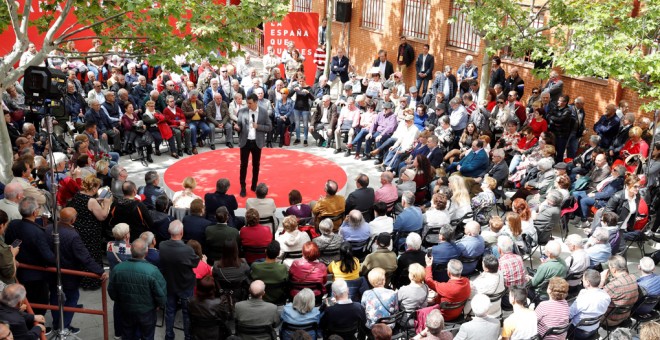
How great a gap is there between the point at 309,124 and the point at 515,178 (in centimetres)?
559

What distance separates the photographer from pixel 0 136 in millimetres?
9039

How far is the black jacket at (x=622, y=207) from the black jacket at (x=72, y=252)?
721 cm

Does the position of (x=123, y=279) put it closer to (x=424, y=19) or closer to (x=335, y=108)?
(x=335, y=108)

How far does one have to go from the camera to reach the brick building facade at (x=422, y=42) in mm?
14805

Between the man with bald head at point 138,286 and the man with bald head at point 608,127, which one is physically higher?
the man with bald head at point 608,127

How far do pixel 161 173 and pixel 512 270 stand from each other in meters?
7.55

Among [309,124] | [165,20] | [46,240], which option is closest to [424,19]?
[309,124]

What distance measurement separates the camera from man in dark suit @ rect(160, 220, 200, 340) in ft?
23.0

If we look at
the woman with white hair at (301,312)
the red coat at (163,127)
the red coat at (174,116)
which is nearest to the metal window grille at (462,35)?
the red coat at (174,116)

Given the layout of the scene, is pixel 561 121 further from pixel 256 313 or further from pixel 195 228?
pixel 256 313

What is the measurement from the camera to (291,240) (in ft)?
25.9

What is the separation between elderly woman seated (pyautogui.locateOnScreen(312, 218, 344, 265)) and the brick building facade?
9.29 metres

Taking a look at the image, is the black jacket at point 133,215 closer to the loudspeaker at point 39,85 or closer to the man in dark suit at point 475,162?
the loudspeaker at point 39,85

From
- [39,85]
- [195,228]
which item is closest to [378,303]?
[195,228]
